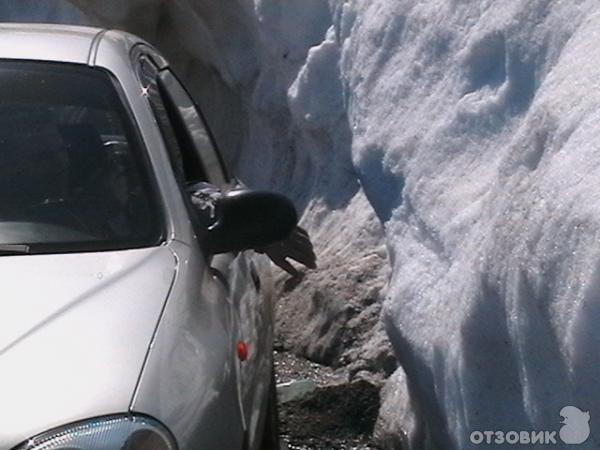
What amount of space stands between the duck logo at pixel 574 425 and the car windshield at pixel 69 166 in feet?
4.16

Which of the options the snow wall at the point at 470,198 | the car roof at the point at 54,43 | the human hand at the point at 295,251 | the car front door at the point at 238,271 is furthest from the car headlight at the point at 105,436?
the human hand at the point at 295,251

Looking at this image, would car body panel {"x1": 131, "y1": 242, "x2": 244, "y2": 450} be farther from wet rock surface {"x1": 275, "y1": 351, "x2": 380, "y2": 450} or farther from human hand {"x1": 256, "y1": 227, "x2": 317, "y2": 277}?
wet rock surface {"x1": 275, "y1": 351, "x2": 380, "y2": 450}

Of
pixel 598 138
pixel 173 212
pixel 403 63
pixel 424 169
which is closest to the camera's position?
pixel 173 212

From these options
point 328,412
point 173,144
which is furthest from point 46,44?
point 328,412

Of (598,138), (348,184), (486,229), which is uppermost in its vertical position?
(598,138)

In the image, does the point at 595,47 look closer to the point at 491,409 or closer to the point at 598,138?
the point at 598,138

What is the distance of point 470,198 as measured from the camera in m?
5.53

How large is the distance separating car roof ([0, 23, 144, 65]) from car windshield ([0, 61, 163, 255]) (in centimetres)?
5

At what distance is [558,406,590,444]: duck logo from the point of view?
4.18 metres

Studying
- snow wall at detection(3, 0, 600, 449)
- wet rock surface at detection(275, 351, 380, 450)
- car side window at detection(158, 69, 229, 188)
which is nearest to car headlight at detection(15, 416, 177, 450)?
snow wall at detection(3, 0, 600, 449)

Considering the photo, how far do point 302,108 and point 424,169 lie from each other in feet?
10.7

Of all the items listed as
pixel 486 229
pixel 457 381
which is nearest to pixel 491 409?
pixel 457 381

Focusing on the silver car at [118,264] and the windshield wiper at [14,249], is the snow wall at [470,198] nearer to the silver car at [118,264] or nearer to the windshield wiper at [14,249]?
the silver car at [118,264]

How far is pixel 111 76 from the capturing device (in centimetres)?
458
